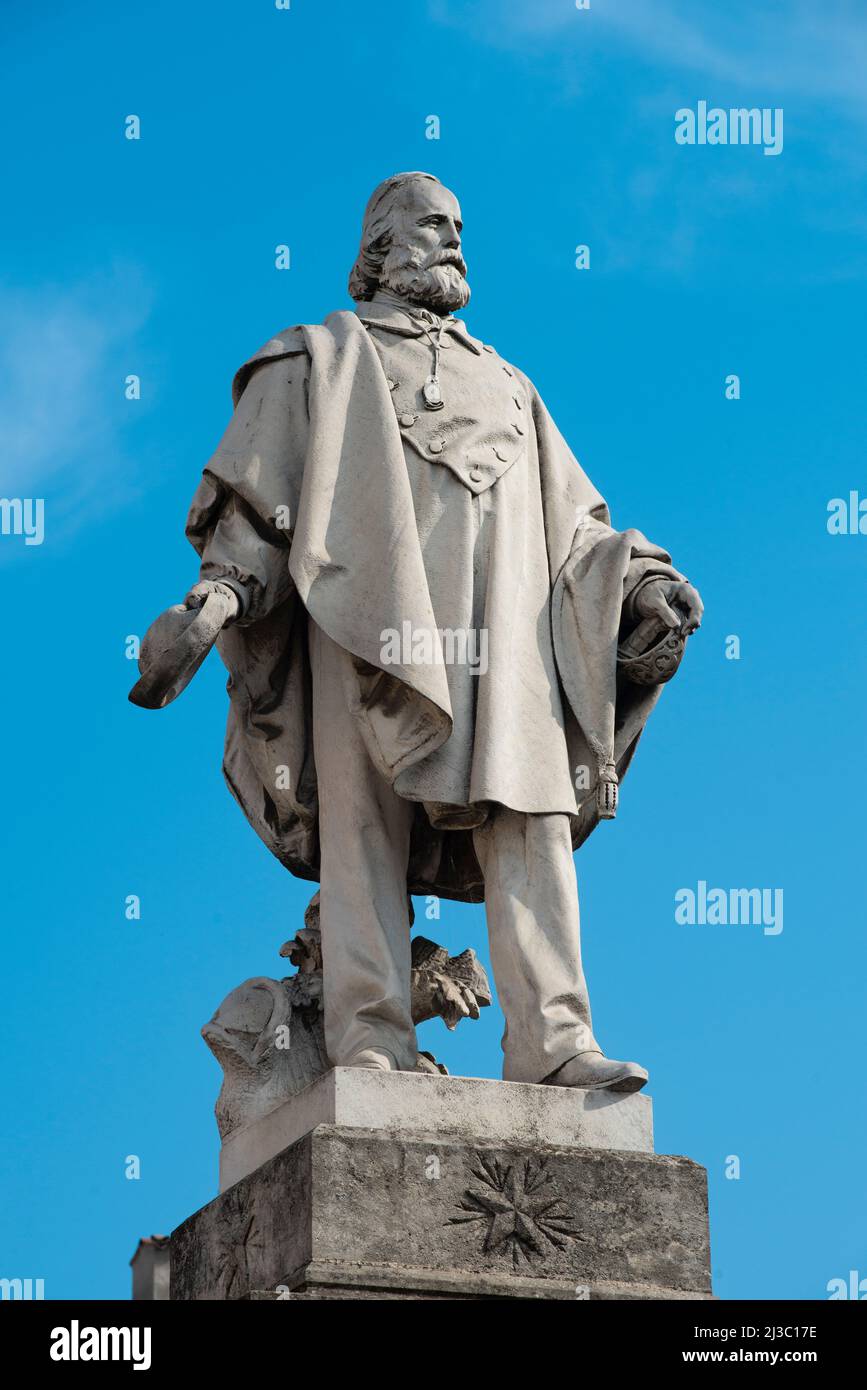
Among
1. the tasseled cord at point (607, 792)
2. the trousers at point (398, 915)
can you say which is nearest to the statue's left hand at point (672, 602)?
the tasseled cord at point (607, 792)

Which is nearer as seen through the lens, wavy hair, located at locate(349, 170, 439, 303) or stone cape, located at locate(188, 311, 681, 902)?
stone cape, located at locate(188, 311, 681, 902)

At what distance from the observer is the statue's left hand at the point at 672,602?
12.0m

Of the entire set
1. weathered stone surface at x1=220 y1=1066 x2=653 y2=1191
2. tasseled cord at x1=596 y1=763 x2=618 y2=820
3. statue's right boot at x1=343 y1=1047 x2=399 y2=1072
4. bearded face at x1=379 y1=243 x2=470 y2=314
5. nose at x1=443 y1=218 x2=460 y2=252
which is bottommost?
weathered stone surface at x1=220 y1=1066 x2=653 y2=1191

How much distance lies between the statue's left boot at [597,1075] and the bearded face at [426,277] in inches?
137

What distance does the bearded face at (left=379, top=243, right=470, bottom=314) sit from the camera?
41.8 ft

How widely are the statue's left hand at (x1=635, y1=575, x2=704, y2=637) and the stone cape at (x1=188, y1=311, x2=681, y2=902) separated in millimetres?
79

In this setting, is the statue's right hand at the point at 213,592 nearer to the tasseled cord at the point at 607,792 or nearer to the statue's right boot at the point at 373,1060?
the tasseled cord at the point at 607,792

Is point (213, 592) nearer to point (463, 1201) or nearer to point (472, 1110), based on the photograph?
point (472, 1110)

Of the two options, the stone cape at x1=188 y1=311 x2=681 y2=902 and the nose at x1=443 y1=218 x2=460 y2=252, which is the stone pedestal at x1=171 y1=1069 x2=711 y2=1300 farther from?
the nose at x1=443 y1=218 x2=460 y2=252

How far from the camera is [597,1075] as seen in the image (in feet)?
36.9

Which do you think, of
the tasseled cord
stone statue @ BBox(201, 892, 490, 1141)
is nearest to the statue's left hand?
the tasseled cord

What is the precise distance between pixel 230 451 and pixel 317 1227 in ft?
11.2
